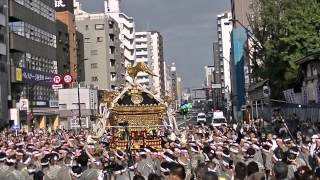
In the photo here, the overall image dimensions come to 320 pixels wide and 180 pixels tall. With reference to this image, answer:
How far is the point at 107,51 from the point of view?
108438mm

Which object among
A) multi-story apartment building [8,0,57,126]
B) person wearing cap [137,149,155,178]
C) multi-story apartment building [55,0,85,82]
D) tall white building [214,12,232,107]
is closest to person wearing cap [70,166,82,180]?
person wearing cap [137,149,155,178]

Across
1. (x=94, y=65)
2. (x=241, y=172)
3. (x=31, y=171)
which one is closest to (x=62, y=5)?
(x=94, y=65)

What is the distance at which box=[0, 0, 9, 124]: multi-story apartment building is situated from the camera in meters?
54.1

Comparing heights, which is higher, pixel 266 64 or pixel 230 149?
pixel 266 64

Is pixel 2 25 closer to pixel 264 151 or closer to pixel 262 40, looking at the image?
pixel 262 40

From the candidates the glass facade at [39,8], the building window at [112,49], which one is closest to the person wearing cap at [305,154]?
the glass facade at [39,8]

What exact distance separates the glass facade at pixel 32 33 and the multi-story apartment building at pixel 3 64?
2887mm

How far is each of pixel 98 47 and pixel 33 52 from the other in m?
44.2

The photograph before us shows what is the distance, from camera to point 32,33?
212 feet

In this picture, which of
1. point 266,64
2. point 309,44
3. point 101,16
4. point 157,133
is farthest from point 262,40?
point 101,16

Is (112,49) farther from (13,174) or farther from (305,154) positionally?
(13,174)

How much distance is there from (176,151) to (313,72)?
76.6 feet

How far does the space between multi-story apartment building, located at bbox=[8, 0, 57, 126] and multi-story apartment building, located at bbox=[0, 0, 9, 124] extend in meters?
2.00

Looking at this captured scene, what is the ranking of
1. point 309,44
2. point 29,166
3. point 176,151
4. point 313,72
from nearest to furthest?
point 29,166 → point 176,151 → point 313,72 → point 309,44
